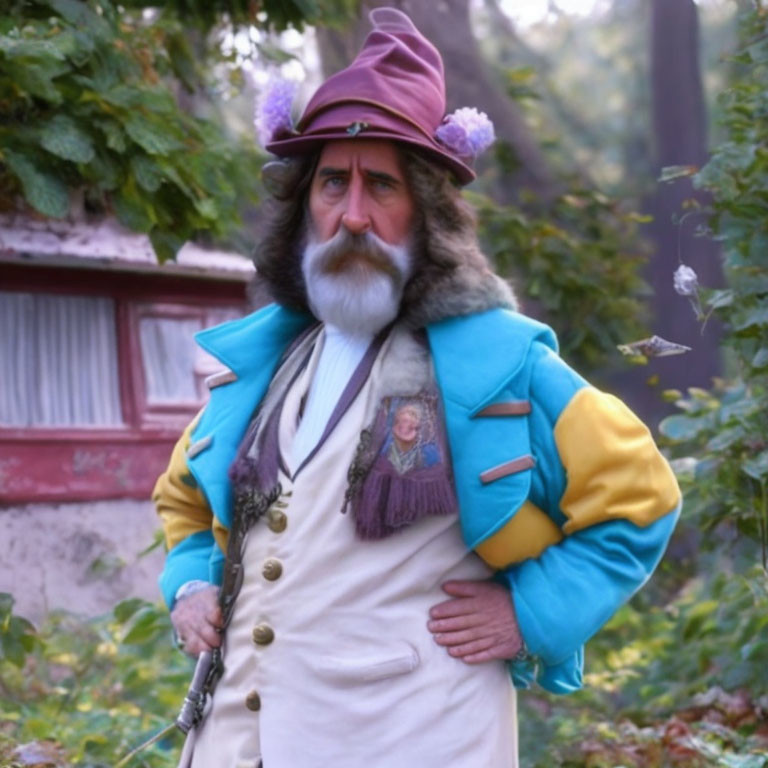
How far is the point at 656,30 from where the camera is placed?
16094mm

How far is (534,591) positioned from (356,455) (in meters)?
0.45

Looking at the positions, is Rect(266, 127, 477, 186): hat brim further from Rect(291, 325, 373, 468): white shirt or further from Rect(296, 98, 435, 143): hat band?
Rect(291, 325, 373, 468): white shirt

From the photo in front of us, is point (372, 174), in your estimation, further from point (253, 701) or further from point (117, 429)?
point (117, 429)

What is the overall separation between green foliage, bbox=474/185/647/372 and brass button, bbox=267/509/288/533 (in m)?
5.50

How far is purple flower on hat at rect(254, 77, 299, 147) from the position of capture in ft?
10.7

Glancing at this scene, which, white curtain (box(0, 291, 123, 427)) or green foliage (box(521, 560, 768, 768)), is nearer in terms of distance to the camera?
green foliage (box(521, 560, 768, 768))

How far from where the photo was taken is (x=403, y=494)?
9.54ft

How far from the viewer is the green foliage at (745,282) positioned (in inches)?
185

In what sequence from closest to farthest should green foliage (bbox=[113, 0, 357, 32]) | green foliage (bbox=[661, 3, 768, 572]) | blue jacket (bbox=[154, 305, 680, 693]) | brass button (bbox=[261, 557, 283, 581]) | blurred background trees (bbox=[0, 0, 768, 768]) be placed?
A: blue jacket (bbox=[154, 305, 680, 693]) → brass button (bbox=[261, 557, 283, 581]) → green foliage (bbox=[661, 3, 768, 572]) → blurred background trees (bbox=[0, 0, 768, 768]) → green foliage (bbox=[113, 0, 357, 32])

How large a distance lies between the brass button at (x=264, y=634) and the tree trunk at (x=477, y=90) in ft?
24.6

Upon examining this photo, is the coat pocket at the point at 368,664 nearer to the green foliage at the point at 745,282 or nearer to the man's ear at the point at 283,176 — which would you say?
the man's ear at the point at 283,176

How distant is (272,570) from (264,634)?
130 mm

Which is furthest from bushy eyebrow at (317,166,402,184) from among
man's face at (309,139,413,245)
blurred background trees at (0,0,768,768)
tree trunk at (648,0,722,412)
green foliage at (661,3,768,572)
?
tree trunk at (648,0,722,412)

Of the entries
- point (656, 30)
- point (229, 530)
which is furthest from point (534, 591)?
point (656, 30)
